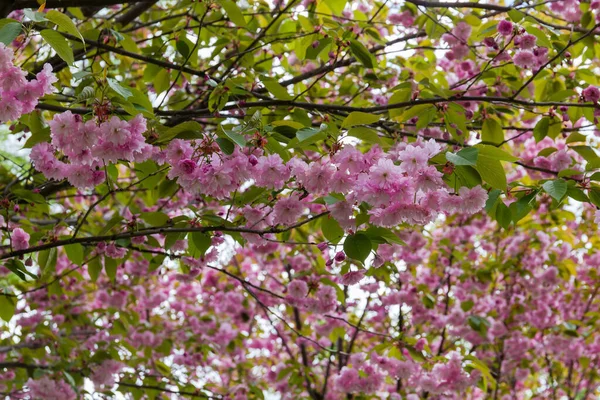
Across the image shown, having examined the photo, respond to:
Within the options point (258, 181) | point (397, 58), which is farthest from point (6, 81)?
point (397, 58)

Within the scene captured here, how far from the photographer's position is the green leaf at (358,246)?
1731mm

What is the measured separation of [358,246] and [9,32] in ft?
3.40

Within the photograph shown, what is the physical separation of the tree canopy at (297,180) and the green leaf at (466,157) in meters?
0.01

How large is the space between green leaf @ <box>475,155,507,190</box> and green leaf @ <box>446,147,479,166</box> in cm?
9

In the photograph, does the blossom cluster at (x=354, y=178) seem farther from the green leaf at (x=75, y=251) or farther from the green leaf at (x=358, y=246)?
the green leaf at (x=75, y=251)

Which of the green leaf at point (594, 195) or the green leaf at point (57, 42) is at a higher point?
the green leaf at point (57, 42)

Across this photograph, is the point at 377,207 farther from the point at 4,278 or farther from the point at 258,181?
the point at 4,278

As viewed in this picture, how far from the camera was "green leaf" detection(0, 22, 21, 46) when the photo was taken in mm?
1362

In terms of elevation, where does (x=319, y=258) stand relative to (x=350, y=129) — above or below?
above

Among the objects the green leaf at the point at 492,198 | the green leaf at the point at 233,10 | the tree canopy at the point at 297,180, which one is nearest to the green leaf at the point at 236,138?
the tree canopy at the point at 297,180

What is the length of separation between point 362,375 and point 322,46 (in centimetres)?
208

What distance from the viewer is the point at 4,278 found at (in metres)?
4.38

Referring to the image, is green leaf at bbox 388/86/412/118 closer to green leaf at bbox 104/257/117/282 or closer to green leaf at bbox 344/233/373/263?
green leaf at bbox 344/233/373/263

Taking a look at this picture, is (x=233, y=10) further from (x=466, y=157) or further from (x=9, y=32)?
(x=466, y=157)
